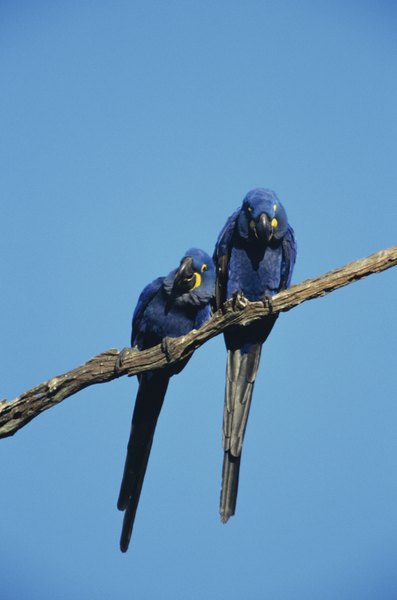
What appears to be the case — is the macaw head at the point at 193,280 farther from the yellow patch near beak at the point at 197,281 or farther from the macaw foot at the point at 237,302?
Answer: the macaw foot at the point at 237,302

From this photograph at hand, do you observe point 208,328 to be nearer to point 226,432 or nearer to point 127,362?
point 127,362

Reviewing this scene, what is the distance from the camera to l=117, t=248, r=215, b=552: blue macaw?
21.1 feet

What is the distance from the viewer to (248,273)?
23.1 ft

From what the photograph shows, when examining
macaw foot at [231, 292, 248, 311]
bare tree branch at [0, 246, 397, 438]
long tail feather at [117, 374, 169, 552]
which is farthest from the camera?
long tail feather at [117, 374, 169, 552]

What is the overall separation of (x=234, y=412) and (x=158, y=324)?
3.61 feet

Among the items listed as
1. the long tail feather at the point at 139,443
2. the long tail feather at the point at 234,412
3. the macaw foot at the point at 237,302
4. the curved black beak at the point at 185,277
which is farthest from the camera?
the curved black beak at the point at 185,277

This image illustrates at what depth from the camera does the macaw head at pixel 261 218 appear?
682cm

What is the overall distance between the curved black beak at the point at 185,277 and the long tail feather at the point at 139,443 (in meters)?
0.85

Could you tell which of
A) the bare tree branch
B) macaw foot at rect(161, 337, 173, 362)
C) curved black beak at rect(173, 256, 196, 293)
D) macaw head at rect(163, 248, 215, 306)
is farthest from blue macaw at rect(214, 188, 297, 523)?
macaw foot at rect(161, 337, 173, 362)

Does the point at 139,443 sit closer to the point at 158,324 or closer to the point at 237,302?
the point at 158,324

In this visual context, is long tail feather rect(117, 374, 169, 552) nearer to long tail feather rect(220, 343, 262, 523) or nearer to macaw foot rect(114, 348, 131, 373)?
long tail feather rect(220, 343, 262, 523)

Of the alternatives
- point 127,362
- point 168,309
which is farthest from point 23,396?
point 168,309

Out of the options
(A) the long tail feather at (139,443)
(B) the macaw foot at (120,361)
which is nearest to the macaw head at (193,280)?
(A) the long tail feather at (139,443)

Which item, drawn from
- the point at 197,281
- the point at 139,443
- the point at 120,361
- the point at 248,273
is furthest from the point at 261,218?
the point at 139,443
